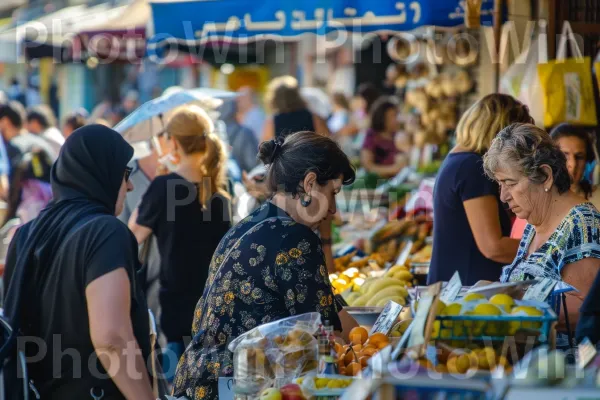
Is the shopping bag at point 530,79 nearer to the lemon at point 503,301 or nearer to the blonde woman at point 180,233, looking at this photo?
the blonde woman at point 180,233

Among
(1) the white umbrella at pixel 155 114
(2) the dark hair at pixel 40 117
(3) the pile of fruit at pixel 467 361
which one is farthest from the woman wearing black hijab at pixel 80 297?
(2) the dark hair at pixel 40 117

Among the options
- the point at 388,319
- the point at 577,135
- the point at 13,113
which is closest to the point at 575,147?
the point at 577,135

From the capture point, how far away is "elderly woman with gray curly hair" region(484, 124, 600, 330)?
135 inches

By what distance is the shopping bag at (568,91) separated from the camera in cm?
605

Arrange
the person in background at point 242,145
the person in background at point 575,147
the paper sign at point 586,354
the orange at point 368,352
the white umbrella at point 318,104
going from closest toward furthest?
the paper sign at point 586,354, the orange at point 368,352, the person in background at point 575,147, the person in background at point 242,145, the white umbrella at point 318,104

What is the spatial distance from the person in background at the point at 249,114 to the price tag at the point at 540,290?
9402 millimetres

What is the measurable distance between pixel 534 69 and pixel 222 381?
12.9 feet

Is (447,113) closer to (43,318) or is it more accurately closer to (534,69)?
(534,69)

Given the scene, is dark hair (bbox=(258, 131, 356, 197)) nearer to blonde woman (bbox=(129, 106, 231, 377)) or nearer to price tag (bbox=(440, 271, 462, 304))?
price tag (bbox=(440, 271, 462, 304))

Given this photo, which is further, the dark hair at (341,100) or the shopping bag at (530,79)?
the dark hair at (341,100)

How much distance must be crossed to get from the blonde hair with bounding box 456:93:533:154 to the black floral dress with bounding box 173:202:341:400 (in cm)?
170

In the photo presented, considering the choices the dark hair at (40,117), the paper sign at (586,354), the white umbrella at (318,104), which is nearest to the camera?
the paper sign at (586,354)

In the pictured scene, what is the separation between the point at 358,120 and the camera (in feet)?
46.6

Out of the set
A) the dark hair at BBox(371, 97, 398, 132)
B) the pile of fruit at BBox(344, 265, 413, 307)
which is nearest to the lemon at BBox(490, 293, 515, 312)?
the pile of fruit at BBox(344, 265, 413, 307)
